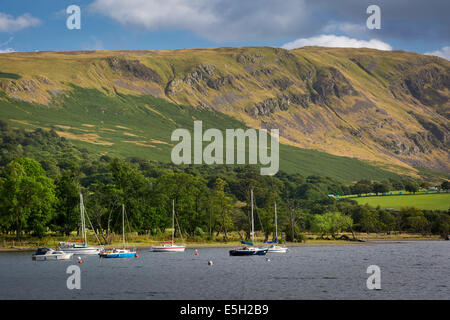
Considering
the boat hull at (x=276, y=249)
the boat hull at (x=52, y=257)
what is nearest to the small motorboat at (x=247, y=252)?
the boat hull at (x=276, y=249)

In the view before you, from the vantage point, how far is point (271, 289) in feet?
250

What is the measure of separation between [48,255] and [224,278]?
4204 cm

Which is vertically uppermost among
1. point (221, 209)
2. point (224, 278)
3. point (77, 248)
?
point (221, 209)

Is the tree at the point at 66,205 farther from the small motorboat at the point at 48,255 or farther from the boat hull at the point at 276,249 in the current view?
the boat hull at the point at 276,249

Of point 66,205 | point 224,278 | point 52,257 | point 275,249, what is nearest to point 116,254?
point 52,257

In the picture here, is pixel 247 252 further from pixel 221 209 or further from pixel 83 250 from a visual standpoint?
pixel 221 209

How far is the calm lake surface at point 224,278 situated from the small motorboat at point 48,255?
1.84 metres

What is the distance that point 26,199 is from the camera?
129375 mm

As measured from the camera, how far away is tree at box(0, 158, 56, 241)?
128 meters

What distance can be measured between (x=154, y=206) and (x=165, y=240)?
10.2m

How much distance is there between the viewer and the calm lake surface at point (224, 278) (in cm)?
7144

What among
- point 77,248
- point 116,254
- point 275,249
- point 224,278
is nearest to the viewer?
point 224,278
